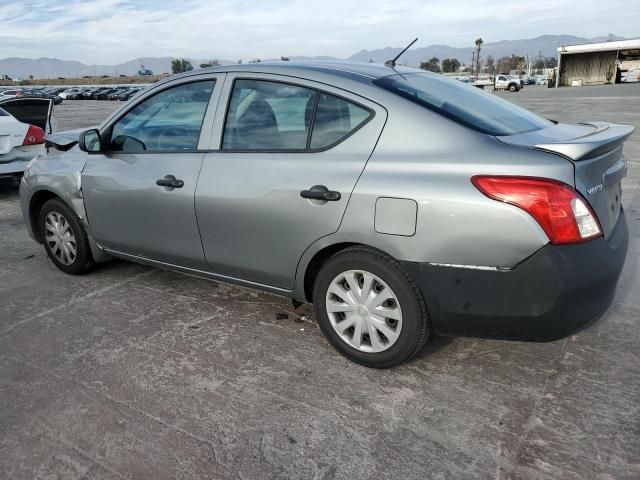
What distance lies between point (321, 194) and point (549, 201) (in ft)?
3.60

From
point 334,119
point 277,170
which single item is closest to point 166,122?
point 277,170

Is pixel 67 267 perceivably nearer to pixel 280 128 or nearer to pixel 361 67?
pixel 280 128

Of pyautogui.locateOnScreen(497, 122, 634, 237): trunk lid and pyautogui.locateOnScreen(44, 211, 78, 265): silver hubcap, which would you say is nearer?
pyautogui.locateOnScreen(497, 122, 634, 237): trunk lid

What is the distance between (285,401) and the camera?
2.70 metres

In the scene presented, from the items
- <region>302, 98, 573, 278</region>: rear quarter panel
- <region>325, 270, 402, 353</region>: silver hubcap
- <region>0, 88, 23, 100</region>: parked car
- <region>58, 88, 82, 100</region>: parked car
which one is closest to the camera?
<region>302, 98, 573, 278</region>: rear quarter panel

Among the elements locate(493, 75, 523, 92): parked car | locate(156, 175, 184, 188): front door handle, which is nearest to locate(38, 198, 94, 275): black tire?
locate(156, 175, 184, 188): front door handle

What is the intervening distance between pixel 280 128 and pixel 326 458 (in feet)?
5.91

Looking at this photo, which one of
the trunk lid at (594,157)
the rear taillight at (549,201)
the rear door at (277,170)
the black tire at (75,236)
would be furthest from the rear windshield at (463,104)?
the black tire at (75,236)

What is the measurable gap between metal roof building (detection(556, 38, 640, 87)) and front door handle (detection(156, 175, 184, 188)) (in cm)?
5601

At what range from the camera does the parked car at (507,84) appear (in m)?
48.4

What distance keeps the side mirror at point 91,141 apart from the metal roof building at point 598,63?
5580 centimetres

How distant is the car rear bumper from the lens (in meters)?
2.39

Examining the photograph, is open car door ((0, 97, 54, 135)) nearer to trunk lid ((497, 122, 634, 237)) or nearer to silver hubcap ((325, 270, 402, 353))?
silver hubcap ((325, 270, 402, 353))

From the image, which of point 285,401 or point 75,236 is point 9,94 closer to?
point 75,236
